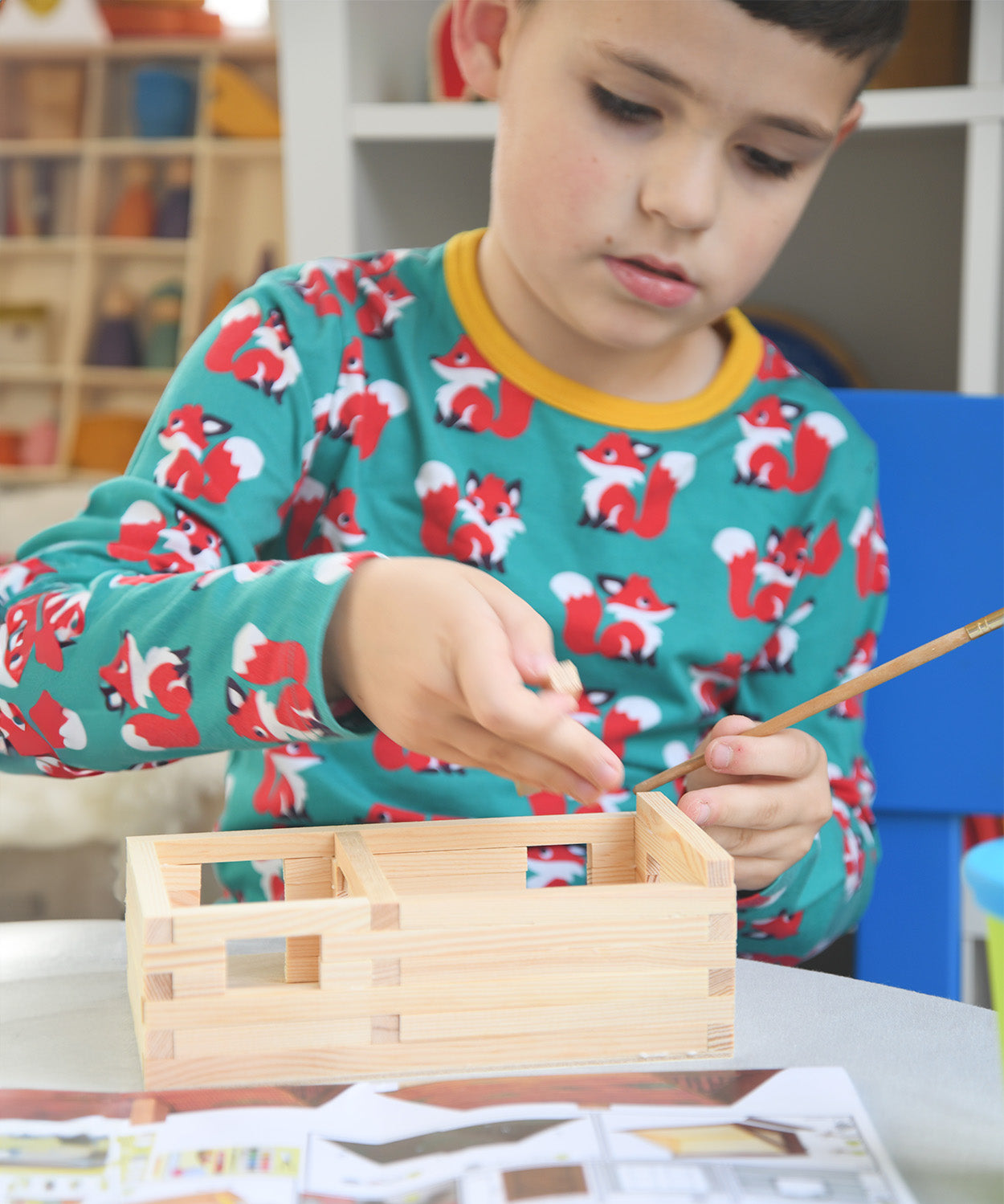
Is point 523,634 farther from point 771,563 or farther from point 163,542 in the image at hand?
point 771,563

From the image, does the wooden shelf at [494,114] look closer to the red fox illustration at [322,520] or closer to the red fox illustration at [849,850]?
the red fox illustration at [322,520]

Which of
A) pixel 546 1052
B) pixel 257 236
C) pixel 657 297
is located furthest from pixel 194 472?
pixel 257 236

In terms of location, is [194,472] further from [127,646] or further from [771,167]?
[771,167]

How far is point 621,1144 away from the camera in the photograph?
361 millimetres

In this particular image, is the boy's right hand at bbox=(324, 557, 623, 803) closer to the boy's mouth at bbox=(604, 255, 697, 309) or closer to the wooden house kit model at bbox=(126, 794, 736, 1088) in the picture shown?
the wooden house kit model at bbox=(126, 794, 736, 1088)

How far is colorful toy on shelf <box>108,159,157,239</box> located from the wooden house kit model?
9.36 feet

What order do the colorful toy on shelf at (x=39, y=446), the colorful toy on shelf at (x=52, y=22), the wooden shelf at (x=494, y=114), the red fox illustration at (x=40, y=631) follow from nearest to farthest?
1. the red fox illustration at (x=40, y=631)
2. the wooden shelf at (x=494, y=114)
3. the colorful toy on shelf at (x=52, y=22)
4. the colorful toy on shelf at (x=39, y=446)

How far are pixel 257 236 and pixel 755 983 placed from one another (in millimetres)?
2793

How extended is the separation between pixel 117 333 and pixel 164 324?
0.41 ft

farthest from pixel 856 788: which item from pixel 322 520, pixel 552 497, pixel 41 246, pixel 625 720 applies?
pixel 41 246

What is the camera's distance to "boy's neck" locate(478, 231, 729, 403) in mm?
760

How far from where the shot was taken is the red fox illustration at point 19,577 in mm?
597

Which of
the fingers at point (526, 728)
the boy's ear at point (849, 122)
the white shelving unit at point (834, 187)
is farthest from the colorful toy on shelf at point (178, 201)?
A: the fingers at point (526, 728)

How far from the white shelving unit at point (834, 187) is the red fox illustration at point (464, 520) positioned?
399mm
